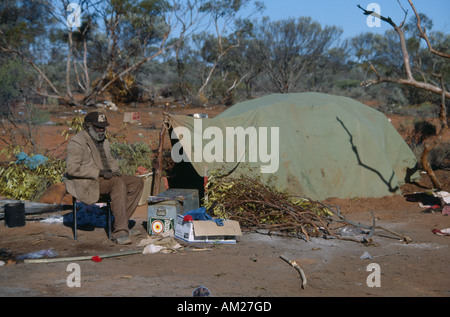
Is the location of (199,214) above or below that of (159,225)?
above

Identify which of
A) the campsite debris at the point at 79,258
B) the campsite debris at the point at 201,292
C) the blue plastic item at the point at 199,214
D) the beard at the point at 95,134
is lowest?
the campsite debris at the point at 79,258

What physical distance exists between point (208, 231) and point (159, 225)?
31.2 inches

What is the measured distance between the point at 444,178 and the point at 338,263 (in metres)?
5.84

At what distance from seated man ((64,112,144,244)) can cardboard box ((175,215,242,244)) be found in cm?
70

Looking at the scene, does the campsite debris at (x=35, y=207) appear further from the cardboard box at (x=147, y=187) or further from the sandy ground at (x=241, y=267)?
the cardboard box at (x=147, y=187)

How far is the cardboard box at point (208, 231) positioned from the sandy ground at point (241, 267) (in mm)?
136

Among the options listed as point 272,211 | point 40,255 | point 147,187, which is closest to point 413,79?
point 272,211

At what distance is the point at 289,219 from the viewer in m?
6.80

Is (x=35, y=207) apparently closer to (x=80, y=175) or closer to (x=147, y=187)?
(x=147, y=187)

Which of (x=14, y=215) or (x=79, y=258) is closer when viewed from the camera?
(x=79, y=258)

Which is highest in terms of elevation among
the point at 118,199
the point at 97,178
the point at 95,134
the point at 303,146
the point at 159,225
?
the point at 95,134

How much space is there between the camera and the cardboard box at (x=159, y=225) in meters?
6.60

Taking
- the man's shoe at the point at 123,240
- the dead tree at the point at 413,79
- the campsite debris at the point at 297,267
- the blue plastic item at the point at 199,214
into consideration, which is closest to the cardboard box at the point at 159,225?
the blue plastic item at the point at 199,214

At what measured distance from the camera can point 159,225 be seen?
261 inches
